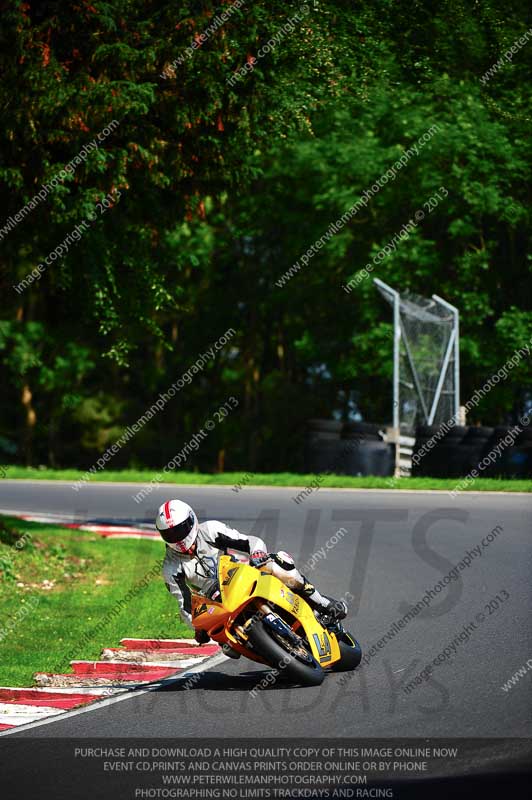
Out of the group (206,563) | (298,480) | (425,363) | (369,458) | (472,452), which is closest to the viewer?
(206,563)

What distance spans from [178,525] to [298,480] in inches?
758

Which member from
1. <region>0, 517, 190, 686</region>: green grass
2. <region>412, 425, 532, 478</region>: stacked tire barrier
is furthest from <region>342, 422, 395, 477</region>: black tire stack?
<region>0, 517, 190, 686</region>: green grass

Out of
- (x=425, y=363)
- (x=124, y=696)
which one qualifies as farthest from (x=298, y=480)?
(x=124, y=696)

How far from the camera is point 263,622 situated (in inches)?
325

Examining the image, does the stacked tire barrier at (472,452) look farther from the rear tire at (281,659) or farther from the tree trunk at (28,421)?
the tree trunk at (28,421)

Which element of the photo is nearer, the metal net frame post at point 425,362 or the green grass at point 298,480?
the green grass at point 298,480

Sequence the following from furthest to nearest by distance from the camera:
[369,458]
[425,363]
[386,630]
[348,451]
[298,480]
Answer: [425,363] → [348,451] → [369,458] → [298,480] → [386,630]

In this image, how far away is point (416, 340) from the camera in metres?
31.1

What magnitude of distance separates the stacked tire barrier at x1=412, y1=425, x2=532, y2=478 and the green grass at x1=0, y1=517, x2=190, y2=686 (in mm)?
10222

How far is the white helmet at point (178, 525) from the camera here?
27.3 feet

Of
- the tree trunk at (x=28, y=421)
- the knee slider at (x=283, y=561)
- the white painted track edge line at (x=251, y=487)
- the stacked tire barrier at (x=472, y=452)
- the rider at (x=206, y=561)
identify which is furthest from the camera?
the tree trunk at (x=28, y=421)

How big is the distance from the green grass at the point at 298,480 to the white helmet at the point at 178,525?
14.4 metres

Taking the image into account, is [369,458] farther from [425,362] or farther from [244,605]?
[244,605]

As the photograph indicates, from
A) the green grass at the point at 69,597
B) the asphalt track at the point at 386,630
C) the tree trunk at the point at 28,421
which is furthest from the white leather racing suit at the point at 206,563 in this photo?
the tree trunk at the point at 28,421
